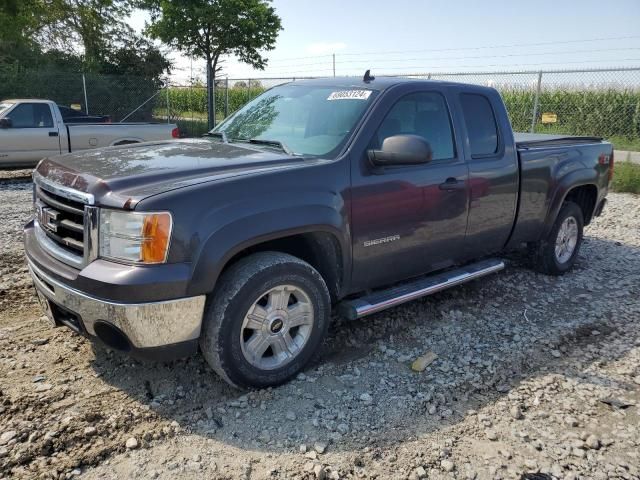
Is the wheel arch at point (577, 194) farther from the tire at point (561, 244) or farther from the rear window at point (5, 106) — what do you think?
the rear window at point (5, 106)

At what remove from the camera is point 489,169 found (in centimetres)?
450

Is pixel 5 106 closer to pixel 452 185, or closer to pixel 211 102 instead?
pixel 211 102

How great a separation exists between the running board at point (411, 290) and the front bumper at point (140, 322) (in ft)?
3.74

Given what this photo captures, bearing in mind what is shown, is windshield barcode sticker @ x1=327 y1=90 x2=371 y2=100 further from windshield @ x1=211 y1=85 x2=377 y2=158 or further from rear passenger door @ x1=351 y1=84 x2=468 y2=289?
rear passenger door @ x1=351 y1=84 x2=468 y2=289

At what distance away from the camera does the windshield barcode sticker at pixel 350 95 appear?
12.9ft

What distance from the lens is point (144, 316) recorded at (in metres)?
2.79

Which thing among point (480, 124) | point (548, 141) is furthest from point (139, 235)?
point (548, 141)

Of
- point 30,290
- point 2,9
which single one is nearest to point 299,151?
point 30,290

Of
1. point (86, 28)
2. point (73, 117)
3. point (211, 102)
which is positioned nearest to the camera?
point (73, 117)

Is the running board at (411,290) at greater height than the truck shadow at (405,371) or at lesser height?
greater

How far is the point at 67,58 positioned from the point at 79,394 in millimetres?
22958

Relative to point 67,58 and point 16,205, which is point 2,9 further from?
point 16,205

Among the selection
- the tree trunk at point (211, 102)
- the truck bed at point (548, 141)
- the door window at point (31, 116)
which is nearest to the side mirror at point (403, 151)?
the truck bed at point (548, 141)

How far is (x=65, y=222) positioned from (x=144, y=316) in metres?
0.83
